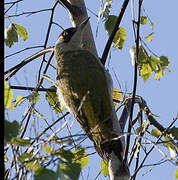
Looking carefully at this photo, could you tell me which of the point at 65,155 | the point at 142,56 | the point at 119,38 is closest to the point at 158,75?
the point at 142,56

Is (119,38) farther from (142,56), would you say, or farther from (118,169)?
(118,169)

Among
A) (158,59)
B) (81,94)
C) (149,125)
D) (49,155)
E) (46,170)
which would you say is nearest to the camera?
(46,170)

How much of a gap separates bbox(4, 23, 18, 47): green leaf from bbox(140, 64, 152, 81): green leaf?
1.34m

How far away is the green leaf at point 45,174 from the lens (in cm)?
211

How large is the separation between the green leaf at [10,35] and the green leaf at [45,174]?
211 centimetres

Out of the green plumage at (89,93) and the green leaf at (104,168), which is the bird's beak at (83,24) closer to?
the green plumage at (89,93)

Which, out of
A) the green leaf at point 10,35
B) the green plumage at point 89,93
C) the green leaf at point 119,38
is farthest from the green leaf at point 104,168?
the green leaf at point 10,35

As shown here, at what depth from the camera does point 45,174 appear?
2.14 m

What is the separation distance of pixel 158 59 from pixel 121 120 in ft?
4.25

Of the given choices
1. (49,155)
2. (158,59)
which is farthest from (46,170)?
(158,59)

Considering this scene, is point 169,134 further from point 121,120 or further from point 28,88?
point 28,88

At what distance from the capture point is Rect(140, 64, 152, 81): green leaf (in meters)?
3.53

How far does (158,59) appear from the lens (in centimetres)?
331

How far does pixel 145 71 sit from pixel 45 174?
68.3 inches
